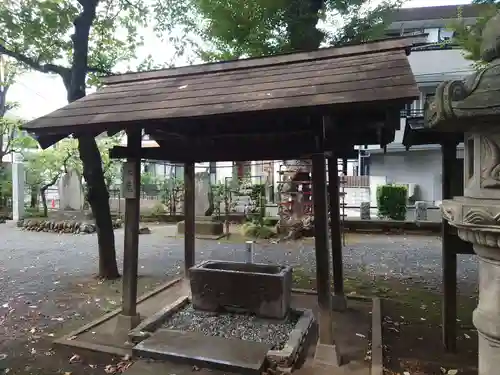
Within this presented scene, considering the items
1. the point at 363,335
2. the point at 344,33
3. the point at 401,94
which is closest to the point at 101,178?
the point at 363,335

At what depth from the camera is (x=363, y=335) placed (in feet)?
16.1

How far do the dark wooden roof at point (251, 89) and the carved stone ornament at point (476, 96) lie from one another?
64 centimetres

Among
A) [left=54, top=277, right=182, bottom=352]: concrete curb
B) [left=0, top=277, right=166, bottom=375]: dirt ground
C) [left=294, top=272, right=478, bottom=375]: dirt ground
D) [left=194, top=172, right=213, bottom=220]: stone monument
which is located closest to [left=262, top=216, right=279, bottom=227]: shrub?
[left=194, top=172, right=213, bottom=220]: stone monument

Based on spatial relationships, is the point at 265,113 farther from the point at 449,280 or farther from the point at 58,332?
the point at 58,332

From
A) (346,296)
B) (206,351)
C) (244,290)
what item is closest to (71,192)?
(244,290)

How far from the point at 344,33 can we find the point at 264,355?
971 centimetres

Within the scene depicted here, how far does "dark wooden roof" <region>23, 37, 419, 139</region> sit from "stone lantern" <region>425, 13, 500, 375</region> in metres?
0.67

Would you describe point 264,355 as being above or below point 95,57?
below

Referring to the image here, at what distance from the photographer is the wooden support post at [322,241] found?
4.11m

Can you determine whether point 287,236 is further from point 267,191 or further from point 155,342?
point 155,342

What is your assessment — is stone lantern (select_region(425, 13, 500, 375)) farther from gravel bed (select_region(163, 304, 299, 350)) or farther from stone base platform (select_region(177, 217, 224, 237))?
stone base platform (select_region(177, 217, 224, 237))

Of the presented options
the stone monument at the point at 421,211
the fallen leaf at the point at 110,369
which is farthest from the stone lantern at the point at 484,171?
the stone monument at the point at 421,211

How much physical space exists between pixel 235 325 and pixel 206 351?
0.88m

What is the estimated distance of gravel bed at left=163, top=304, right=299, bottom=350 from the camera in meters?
4.66
